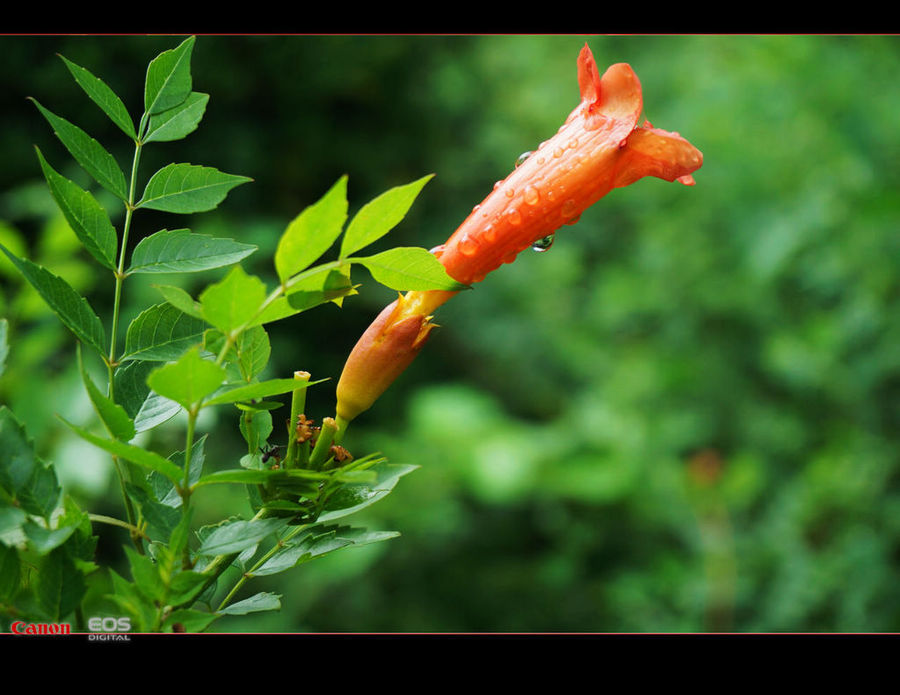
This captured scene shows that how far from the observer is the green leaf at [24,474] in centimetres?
38

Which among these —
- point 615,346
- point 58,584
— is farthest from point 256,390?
point 615,346

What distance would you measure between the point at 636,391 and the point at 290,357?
0.91 m

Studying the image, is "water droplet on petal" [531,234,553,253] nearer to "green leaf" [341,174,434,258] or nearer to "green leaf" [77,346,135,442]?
"green leaf" [341,174,434,258]

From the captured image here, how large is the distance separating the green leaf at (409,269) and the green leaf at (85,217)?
0.48ft

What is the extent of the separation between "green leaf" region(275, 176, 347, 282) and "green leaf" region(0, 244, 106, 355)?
12cm

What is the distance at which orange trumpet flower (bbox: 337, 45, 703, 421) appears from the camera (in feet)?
1.52

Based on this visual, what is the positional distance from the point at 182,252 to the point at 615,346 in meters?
2.04

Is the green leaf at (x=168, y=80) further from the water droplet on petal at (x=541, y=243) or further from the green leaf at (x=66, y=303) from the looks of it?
the water droplet on petal at (x=541, y=243)

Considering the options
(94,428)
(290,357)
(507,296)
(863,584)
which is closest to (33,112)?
(290,357)

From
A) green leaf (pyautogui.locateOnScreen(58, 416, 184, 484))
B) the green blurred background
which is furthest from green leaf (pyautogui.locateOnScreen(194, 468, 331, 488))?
the green blurred background

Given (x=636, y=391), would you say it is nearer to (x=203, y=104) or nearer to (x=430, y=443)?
(x=430, y=443)

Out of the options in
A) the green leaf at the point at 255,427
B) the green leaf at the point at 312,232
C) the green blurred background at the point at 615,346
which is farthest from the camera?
the green blurred background at the point at 615,346

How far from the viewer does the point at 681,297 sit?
2254mm

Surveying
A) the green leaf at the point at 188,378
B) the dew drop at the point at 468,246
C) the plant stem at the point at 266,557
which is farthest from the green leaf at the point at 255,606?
A: the dew drop at the point at 468,246
